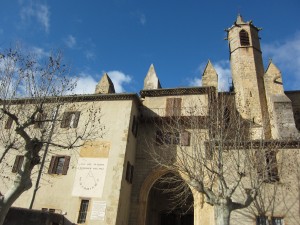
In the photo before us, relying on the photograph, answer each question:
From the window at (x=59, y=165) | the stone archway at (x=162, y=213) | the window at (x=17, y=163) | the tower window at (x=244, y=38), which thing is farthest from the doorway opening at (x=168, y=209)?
the tower window at (x=244, y=38)

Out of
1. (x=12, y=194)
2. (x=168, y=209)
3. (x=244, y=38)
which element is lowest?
(x=12, y=194)

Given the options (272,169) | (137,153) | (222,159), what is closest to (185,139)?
(137,153)

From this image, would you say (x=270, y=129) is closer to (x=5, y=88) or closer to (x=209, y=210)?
(x=209, y=210)

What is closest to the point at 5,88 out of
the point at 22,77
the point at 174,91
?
the point at 22,77

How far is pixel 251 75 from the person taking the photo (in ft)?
75.2

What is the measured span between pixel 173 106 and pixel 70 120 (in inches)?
296

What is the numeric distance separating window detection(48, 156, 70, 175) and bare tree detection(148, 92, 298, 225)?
5.70m

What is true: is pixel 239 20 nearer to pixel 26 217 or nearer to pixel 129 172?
pixel 129 172

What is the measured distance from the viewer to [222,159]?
43.9 feet

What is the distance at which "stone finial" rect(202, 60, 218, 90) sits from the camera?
22703 mm

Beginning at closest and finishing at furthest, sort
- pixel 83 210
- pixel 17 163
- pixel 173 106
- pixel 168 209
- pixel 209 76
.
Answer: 1. pixel 83 210
2. pixel 17 163
3. pixel 173 106
4. pixel 168 209
5. pixel 209 76

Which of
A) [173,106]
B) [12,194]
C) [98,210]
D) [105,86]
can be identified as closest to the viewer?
[12,194]

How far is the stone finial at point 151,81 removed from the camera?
24.1 metres

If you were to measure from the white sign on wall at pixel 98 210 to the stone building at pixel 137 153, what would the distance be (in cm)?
5
